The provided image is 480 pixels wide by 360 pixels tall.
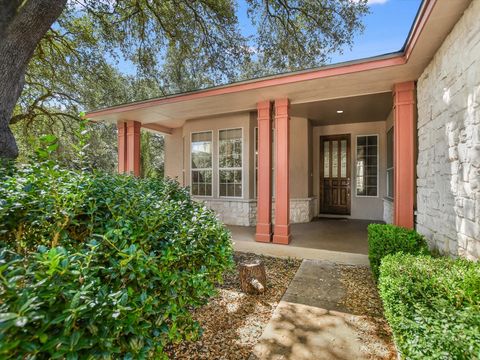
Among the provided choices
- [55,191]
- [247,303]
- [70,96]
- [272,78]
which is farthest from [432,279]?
[70,96]

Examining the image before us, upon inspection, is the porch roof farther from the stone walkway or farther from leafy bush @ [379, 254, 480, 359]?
the stone walkway

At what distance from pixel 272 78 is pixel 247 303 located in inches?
132

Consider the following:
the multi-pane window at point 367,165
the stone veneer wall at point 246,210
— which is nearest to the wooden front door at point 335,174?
the multi-pane window at point 367,165

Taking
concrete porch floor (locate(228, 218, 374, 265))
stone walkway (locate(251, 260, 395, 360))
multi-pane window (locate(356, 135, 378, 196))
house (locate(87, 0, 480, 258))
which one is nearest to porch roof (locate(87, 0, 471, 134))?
house (locate(87, 0, 480, 258))

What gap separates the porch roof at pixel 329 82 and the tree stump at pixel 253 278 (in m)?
2.89

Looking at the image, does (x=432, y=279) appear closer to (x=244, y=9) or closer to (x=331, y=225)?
Answer: (x=331, y=225)

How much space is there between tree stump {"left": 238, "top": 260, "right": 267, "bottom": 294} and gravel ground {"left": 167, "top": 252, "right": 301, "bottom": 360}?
7 cm

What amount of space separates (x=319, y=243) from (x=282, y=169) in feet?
5.28

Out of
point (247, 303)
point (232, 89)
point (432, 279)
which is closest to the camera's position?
point (432, 279)

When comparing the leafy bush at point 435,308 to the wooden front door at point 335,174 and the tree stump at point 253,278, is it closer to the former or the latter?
the tree stump at point 253,278

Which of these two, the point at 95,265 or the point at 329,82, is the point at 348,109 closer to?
the point at 329,82

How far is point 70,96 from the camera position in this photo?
8109 mm

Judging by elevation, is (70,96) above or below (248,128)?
above

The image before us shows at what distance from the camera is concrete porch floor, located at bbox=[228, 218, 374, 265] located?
13.9 feet
